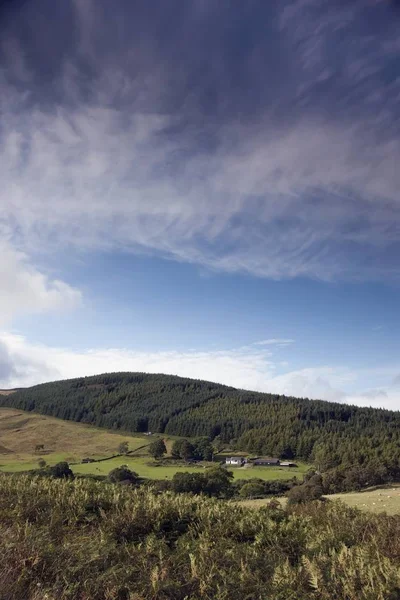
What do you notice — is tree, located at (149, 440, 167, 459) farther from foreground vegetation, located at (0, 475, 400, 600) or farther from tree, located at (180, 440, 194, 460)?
foreground vegetation, located at (0, 475, 400, 600)

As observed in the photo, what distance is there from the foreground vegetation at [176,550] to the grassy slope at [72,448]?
245ft

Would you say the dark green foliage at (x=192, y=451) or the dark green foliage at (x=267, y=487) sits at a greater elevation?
the dark green foliage at (x=192, y=451)

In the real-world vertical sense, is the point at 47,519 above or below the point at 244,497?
above

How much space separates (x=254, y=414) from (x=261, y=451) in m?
54.7

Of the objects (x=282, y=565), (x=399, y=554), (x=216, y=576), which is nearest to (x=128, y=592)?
(x=216, y=576)

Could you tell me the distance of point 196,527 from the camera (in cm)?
992

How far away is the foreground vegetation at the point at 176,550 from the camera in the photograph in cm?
643

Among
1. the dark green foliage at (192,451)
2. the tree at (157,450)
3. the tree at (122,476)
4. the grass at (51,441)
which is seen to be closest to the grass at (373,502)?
the tree at (122,476)

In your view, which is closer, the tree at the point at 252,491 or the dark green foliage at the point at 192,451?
the tree at the point at 252,491

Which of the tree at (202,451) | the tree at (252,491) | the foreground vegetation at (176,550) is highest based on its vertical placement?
the foreground vegetation at (176,550)

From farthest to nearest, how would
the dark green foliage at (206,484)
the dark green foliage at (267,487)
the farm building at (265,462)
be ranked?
the farm building at (265,462) → the dark green foliage at (267,487) → the dark green foliage at (206,484)

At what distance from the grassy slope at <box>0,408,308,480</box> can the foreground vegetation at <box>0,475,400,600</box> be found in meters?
74.8

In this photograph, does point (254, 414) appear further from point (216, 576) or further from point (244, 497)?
point (216, 576)

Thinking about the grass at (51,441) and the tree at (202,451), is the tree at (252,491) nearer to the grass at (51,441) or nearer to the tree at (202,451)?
the grass at (51,441)
